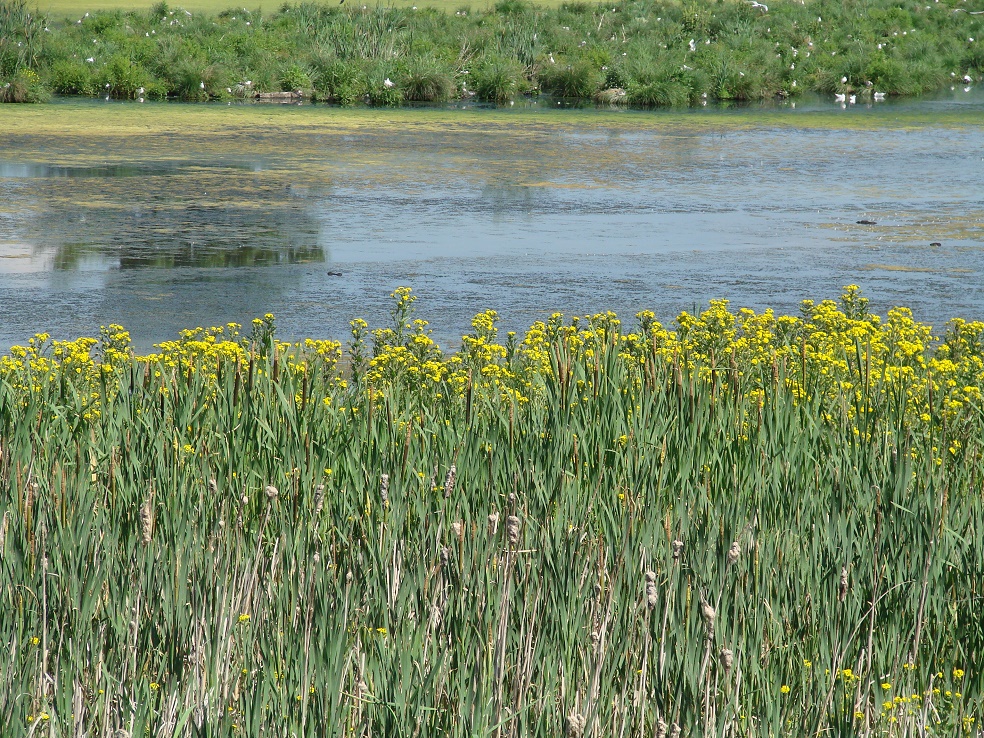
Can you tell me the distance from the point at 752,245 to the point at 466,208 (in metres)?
2.67

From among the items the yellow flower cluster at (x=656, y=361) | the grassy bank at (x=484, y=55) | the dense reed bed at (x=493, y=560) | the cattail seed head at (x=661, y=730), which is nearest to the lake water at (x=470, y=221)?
the yellow flower cluster at (x=656, y=361)

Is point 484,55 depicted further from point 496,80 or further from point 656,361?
Result: point 656,361

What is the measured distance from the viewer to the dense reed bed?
253 cm

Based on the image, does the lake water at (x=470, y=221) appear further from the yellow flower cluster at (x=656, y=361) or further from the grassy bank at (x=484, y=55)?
the grassy bank at (x=484, y=55)

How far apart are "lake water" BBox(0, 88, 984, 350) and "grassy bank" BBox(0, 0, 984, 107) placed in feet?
11.8

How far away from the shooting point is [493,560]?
2.95 m

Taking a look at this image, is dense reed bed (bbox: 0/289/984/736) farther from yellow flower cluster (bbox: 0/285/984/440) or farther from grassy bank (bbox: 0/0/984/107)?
grassy bank (bbox: 0/0/984/107)

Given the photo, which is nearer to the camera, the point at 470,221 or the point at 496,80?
the point at 470,221

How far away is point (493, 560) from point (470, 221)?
8.21 metres

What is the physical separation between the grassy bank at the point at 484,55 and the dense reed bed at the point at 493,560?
1691 centimetres

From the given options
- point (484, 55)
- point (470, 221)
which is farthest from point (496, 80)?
point (470, 221)

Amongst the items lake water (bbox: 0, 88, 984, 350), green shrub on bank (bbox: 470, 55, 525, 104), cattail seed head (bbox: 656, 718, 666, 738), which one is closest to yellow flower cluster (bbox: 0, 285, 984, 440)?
cattail seed head (bbox: 656, 718, 666, 738)

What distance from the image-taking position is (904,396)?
419cm

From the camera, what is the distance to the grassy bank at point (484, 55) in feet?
68.6
